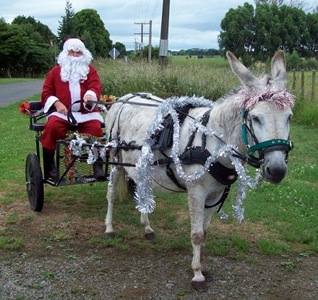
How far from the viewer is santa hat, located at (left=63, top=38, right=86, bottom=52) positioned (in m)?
6.35

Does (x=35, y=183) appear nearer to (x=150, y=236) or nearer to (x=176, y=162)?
(x=150, y=236)

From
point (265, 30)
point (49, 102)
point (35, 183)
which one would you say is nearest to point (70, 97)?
point (49, 102)

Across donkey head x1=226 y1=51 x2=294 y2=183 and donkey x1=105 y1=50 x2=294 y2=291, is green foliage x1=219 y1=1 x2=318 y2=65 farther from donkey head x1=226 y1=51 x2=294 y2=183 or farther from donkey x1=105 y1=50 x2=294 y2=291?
Result: donkey head x1=226 y1=51 x2=294 y2=183

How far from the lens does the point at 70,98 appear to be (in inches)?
242

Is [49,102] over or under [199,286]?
over

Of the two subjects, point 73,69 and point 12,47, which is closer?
point 73,69

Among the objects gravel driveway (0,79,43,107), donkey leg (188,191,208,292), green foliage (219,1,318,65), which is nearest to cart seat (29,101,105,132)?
donkey leg (188,191,208,292)

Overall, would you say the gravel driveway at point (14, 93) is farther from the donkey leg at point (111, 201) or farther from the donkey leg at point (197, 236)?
the donkey leg at point (197, 236)

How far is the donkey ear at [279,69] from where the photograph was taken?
3.70 meters

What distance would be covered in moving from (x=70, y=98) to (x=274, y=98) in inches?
133

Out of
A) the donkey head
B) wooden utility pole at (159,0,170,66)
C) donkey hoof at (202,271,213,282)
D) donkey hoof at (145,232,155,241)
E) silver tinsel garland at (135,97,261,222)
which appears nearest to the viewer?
the donkey head

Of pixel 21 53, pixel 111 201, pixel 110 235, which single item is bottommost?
pixel 110 235

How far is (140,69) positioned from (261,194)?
11172 millimetres

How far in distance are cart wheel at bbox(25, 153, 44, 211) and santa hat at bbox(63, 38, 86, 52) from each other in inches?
60.7
